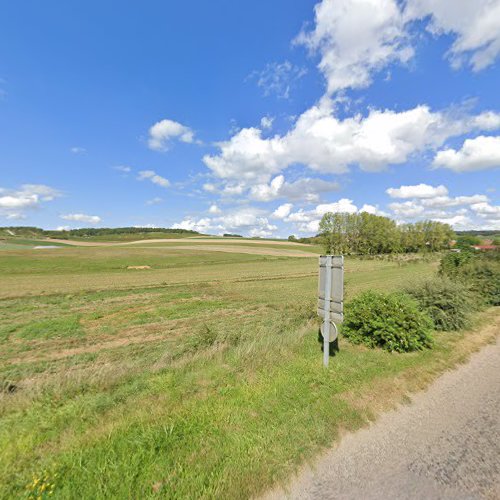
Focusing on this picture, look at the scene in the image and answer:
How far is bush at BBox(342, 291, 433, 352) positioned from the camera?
6902 mm

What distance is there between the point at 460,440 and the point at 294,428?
2.37 meters

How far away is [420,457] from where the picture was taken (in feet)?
11.4

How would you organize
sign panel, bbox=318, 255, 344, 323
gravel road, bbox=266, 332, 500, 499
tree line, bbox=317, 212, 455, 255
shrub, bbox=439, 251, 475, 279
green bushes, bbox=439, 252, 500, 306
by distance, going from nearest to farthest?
gravel road, bbox=266, 332, 500, 499 → sign panel, bbox=318, 255, 344, 323 → green bushes, bbox=439, 252, 500, 306 → shrub, bbox=439, 251, 475, 279 → tree line, bbox=317, 212, 455, 255

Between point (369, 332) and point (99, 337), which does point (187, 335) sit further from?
point (369, 332)

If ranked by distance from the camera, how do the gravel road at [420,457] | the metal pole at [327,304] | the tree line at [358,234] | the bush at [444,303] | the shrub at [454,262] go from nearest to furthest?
the gravel road at [420,457], the metal pole at [327,304], the bush at [444,303], the shrub at [454,262], the tree line at [358,234]

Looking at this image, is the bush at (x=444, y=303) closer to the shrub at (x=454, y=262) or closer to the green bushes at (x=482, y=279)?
the green bushes at (x=482, y=279)

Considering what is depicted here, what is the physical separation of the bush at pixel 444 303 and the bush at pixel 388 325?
5.75ft

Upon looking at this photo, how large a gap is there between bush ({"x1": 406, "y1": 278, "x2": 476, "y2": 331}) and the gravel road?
14.3 ft

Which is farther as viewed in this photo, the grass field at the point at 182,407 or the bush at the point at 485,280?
the bush at the point at 485,280

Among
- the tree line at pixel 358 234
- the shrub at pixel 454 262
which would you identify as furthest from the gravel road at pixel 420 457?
the tree line at pixel 358 234

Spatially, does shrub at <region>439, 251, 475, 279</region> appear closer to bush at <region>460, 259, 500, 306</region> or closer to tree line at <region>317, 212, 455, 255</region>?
bush at <region>460, 259, 500, 306</region>

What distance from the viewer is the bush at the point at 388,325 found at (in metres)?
6.90

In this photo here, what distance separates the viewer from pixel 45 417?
4.23m

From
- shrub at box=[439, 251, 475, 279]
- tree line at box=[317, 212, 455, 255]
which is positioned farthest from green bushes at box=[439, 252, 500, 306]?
tree line at box=[317, 212, 455, 255]
